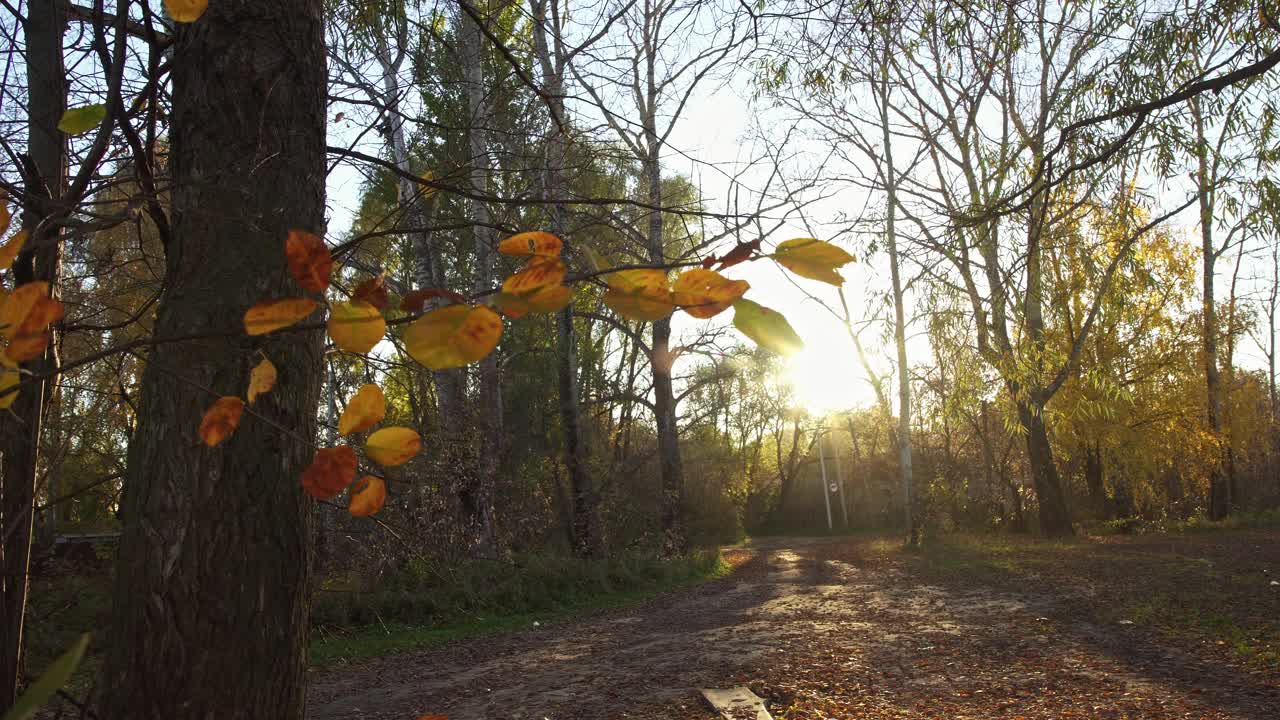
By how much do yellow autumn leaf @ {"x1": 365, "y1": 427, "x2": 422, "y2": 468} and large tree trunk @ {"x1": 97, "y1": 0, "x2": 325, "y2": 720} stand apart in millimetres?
698

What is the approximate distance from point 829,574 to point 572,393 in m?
4.90

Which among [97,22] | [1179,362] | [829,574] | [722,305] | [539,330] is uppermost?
[539,330]

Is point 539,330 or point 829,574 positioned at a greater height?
point 539,330

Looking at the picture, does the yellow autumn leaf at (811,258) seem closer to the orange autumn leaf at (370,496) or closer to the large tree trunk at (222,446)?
the orange autumn leaf at (370,496)

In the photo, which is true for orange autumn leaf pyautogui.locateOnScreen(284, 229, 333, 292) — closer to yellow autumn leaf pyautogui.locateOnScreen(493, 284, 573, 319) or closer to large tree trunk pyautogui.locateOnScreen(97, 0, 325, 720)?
yellow autumn leaf pyautogui.locateOnScreen(493, 284, 573, 319)

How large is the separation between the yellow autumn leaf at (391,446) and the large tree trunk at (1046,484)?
53.5 ft

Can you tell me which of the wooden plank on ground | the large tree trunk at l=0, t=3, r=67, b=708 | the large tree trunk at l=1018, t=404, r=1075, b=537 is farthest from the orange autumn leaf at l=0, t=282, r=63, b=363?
the large tree trunk at l=1018, t=404, r=1075, b=537

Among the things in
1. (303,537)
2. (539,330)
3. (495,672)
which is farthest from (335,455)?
(539,330)

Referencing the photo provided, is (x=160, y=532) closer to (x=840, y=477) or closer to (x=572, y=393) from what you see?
(x=572, y=393)

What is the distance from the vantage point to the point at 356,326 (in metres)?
0.59

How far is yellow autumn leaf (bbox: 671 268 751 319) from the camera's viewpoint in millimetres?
566

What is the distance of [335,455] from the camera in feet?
2.39

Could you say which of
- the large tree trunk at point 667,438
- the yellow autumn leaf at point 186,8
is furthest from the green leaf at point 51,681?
the large tree trunk at point 667,438

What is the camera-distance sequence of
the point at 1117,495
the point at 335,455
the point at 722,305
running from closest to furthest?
the point at 722,305 → the point at 335,455 → the point at 1117,495
